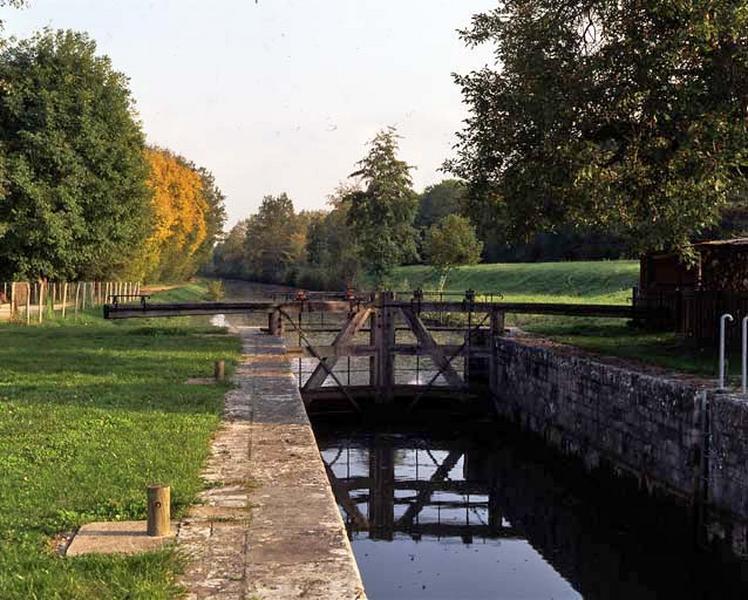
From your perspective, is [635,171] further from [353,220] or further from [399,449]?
[353,220]

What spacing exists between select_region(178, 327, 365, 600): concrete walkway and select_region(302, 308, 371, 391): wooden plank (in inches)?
371

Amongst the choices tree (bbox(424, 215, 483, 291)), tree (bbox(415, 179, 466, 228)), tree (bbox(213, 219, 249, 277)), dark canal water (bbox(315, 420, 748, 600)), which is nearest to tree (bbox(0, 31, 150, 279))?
dark canal water (bbox(315, 420, 748, 600))

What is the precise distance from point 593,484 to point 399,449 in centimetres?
456

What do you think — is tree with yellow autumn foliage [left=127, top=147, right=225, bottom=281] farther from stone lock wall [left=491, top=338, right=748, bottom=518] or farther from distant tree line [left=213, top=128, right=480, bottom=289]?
stone lock wall [left=491, top=338, right=748, bottom=518]

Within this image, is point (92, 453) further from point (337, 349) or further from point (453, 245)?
point (453, 245)

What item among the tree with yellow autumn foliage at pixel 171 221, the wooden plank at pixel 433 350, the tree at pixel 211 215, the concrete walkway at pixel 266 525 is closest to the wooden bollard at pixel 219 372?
the concrete walkway at pixel 266 525

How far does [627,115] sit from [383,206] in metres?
36.4

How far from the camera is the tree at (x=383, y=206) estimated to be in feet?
168

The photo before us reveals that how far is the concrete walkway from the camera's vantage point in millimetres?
5328

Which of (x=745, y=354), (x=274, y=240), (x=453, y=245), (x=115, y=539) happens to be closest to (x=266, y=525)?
(x=115, y=539)

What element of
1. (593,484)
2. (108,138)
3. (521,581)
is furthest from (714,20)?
(108,138)

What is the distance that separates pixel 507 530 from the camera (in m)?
12.5

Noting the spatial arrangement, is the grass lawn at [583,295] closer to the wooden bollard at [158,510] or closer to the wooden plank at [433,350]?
the wooden plank at [433,350]

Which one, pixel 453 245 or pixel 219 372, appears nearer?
pixel 219 372
